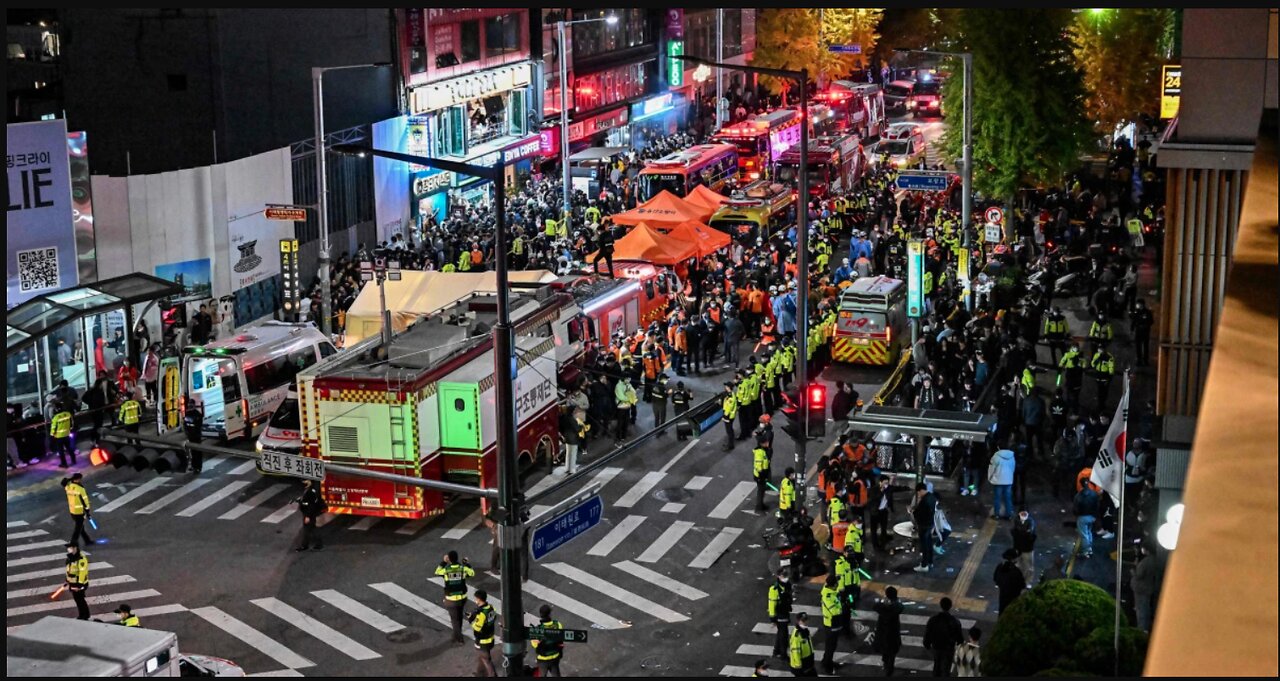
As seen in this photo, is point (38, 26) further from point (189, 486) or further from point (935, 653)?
point (935, 653)

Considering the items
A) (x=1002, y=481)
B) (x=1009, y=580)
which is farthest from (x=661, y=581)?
(x=1002, y=481)

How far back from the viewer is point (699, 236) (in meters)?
44.8

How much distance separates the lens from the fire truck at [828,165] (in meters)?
56.7

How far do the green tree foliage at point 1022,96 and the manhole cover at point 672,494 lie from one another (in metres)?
25.1

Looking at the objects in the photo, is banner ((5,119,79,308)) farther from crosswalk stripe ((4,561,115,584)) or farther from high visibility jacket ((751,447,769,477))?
high visibility jacket ((751,447,769,477))

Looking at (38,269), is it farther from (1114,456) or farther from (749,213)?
(1114,456)

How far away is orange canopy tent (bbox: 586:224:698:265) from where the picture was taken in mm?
42438

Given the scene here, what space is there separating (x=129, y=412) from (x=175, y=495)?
279cm

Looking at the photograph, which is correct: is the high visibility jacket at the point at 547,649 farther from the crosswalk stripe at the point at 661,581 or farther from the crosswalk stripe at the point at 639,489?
the crosswalk stripe at the point at 639,489

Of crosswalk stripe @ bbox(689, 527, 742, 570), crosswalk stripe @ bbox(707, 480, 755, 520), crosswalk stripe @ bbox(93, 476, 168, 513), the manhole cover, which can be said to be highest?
crosswalk stripe @ bbox(707, 480, 755, 520)

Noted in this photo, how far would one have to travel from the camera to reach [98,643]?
17.3 metres

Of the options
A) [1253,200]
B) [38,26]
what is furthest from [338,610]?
[38,26]

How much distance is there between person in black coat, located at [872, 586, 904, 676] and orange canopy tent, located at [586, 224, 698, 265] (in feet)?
73.8

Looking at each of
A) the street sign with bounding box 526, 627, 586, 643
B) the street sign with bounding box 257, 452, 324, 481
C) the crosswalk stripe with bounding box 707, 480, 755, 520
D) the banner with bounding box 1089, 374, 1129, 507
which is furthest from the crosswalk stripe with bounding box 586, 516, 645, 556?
the banner with bounding box 1089, 374, 1129, 507
